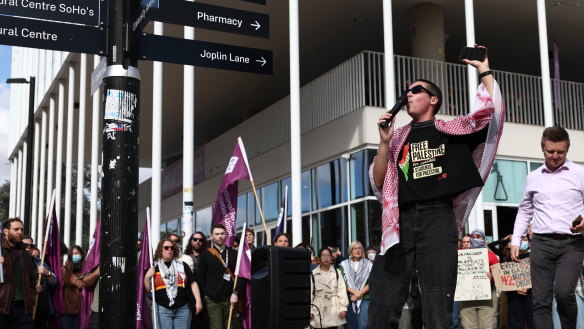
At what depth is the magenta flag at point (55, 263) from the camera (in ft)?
43.2

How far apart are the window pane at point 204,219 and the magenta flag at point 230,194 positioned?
16542mm

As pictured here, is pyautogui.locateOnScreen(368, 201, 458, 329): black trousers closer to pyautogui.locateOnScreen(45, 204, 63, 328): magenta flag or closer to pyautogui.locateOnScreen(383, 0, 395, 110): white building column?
pyautogui.locateOnScreen(45, 204, 63, 328): magenta flag

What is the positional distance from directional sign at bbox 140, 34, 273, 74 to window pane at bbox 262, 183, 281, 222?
17.7 m

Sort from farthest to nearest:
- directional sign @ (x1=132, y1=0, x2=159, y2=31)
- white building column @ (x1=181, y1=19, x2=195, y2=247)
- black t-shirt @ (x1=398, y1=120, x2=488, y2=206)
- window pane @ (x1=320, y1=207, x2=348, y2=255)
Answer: window pane @ (x1=320, y1=207, x2=348, y2=255)
white building column @ (x1=181, y1=19, x2=195, y2=247)
directional sign @ (x1=132, y1=0, x2=159, y2=31)
black t-shirt @ (x1=398, y1=120, x2=488, y2=206)

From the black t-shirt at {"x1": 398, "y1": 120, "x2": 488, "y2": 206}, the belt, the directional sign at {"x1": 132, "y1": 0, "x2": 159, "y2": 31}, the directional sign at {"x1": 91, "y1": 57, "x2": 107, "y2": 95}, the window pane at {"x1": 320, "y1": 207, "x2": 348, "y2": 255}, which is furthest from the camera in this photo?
the window pane at {"x1": 320, "y1": 207, "x2": 348, "y2": 255}

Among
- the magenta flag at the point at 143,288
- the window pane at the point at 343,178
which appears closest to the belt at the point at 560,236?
the magenta flag at the point at 143,288

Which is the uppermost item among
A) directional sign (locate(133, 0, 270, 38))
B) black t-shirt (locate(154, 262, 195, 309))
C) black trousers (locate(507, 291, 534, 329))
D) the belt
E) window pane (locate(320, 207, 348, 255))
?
directional sign (locate(133, 0, 270, 38))

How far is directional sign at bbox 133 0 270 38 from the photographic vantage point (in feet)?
20.0

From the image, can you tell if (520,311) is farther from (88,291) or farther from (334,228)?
(334,228)

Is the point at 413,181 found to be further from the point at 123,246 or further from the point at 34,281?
the point at 34,281

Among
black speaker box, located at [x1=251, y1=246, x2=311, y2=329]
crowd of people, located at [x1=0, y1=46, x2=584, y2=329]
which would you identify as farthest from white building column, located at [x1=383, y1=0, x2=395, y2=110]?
black speaker box, located at [x1=251, y1=246, x2=311, y2=329]

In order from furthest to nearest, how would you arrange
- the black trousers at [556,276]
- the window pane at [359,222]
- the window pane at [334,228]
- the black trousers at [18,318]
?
1. the window pane at [334,228]
2. the window pane at [359,222]
3. the black trousers at [18,318]
4. the black trousers at [556,276]

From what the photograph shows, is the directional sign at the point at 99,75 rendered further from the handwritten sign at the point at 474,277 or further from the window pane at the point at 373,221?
the window pane at the point at 373,221

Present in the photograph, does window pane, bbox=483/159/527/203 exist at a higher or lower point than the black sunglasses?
higher
